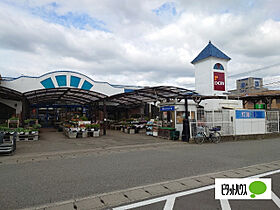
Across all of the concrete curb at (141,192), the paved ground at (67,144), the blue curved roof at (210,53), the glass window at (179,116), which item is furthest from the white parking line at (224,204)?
the blue curved roof at (210,53)

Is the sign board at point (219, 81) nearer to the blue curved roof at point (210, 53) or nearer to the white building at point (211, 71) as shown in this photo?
the white building at point (211, 71)

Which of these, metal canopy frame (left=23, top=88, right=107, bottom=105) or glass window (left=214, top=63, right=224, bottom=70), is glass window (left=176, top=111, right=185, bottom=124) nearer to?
metal canopy frame (left=23, top=88, right=107, bottom=105)

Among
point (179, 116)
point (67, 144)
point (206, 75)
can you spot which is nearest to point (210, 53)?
point (206, 75)

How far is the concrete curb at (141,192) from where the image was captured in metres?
3.81

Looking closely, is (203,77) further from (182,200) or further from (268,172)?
(182,200)

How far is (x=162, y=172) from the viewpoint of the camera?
19.4 ft

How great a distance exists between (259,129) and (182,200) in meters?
13.7

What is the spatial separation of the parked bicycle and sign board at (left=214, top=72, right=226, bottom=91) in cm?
1433

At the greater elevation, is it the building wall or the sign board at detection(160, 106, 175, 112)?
the building wall

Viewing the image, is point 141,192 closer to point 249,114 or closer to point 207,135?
point 207,135

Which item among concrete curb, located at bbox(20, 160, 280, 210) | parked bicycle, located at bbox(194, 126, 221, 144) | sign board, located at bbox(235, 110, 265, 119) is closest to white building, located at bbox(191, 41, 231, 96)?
sign board, located at bbox(235, 110, 265, 119)

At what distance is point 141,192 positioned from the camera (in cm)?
441

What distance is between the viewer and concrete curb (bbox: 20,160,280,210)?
3.81m

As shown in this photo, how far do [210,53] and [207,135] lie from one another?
16144 millimetres
